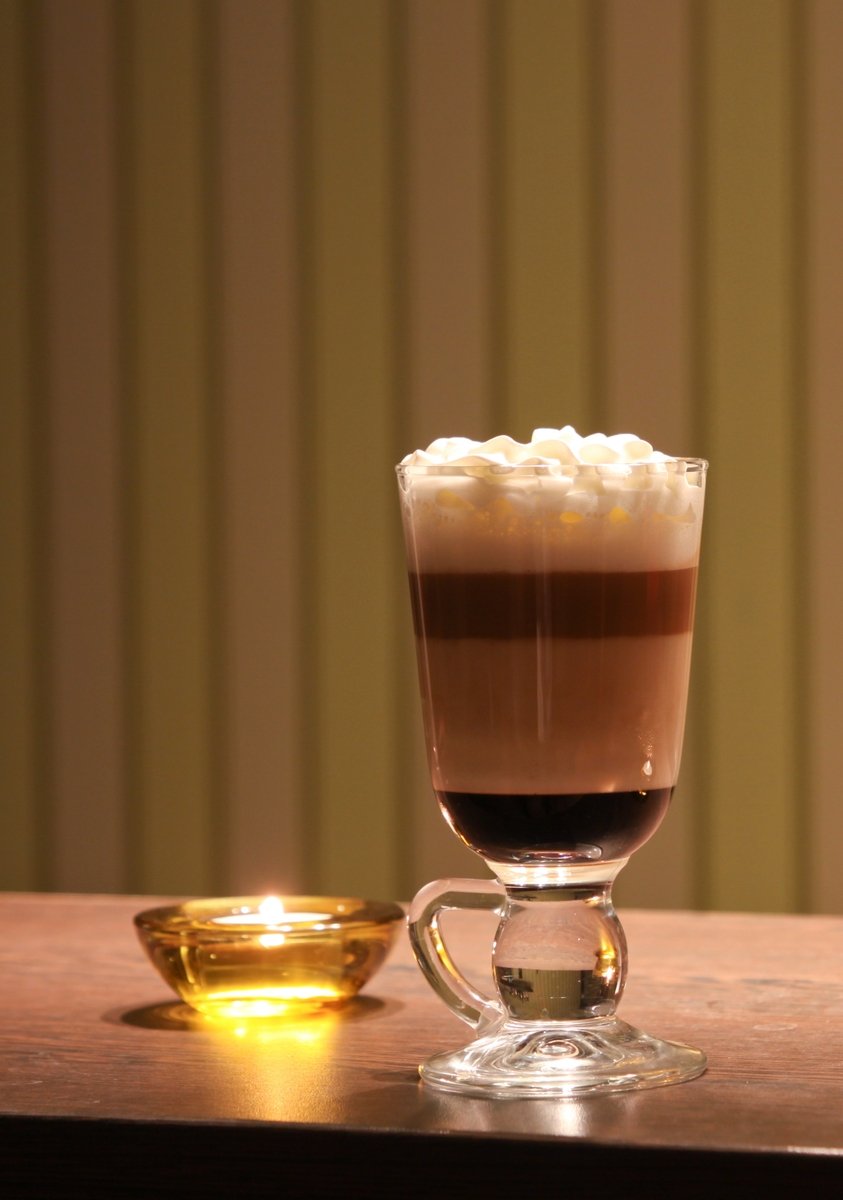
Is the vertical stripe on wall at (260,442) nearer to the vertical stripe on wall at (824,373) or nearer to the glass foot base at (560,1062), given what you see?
the vertical stripe on wall at (824,373)

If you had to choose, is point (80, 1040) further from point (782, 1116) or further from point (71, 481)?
point (71, 481)

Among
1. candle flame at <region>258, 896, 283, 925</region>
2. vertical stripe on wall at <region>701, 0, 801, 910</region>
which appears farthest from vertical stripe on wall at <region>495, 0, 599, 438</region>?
candle flame at <region>258, 896, 283, 925</region>

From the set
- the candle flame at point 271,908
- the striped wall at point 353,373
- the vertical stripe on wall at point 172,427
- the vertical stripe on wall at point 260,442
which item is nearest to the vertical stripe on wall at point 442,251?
the striped wall at point 353,373

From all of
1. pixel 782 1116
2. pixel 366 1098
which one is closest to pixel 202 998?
pixel 366 1098

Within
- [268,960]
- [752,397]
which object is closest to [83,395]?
[752,397]

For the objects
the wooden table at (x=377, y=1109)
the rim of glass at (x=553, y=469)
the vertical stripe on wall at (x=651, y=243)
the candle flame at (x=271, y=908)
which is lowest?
the wooden table at (x=377, y=1109)
